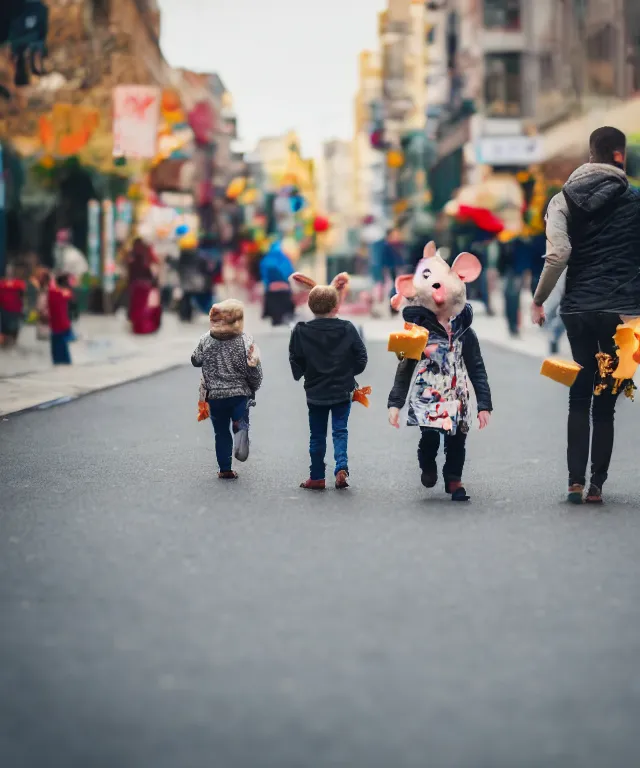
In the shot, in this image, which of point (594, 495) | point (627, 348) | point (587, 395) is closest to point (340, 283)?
point (587, 395)

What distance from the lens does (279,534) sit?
7625 millimetres

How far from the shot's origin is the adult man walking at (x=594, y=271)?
29.0 ft

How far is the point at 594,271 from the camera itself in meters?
8.87

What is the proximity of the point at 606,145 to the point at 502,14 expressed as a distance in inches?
2149

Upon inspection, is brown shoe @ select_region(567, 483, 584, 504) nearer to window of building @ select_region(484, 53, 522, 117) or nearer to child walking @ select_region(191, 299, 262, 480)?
child walking @ select_region(191, 299, 262, 480)

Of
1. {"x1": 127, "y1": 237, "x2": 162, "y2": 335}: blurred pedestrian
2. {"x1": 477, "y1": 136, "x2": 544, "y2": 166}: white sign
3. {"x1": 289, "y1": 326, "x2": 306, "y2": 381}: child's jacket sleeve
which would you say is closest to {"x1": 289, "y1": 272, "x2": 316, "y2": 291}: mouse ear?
{"x1": 289, "y1": 326, "x2": 306, "y2": 381}: child's jacket sleeve

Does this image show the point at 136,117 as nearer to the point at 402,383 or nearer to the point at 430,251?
the point at 430,251

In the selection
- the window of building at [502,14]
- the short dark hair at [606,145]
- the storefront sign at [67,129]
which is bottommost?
the short dark hair at [606,145]

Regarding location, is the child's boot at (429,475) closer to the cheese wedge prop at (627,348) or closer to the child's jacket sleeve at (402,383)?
the child's jacket sleeve at (402,383)

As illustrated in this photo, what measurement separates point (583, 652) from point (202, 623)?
1268mm

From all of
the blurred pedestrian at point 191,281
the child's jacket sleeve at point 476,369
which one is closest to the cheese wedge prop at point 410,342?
the child's jacket sleeve at point 476,369

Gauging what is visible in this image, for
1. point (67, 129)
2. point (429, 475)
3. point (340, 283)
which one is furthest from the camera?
point (67, 129)

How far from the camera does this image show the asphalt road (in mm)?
4172

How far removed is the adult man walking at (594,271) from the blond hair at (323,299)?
4.12ft
